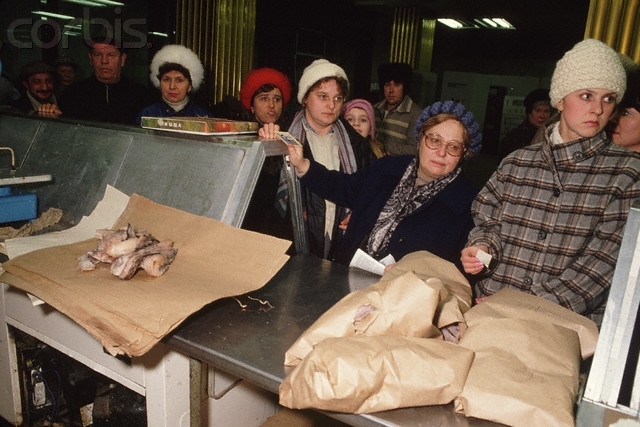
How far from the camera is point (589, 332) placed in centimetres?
103

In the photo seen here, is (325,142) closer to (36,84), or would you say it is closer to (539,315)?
(539,315)

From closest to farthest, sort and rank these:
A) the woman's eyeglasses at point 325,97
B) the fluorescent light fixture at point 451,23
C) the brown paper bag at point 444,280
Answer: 1. the brown paper bag at point 444,280
2. the woman's eyeglasses at point 325,97
3. the fluorescent light fixture at point 451,23

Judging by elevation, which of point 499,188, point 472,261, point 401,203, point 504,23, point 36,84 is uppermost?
point 504,23

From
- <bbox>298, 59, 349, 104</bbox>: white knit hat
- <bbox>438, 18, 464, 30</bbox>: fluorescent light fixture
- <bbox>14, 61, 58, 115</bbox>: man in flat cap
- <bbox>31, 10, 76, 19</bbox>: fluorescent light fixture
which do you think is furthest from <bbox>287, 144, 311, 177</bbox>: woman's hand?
<bbox>438, 18, 464, 30</bbox>: fluorescent light fixture

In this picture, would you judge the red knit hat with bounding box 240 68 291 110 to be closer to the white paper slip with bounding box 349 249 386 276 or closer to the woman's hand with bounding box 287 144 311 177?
the woman's hand with bounding box 287 144 311 177

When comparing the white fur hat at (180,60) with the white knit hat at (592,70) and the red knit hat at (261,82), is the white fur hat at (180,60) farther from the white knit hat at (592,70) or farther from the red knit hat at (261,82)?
the white knit hat at (592,70)

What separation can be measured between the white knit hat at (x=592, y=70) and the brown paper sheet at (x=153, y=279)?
1166 millimetres

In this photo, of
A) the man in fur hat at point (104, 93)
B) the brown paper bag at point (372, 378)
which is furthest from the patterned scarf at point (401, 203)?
the man in fur hat at point (104, 93)

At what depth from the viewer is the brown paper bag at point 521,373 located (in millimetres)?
807

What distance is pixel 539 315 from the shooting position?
1.03 m

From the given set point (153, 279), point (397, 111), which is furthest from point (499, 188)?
point (397, 111)

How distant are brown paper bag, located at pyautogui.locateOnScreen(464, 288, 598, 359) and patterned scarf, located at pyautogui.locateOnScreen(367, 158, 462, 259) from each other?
0.84 meters

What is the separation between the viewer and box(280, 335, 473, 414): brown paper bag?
834 millimetres

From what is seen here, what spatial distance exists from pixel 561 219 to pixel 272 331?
3.54 feet
